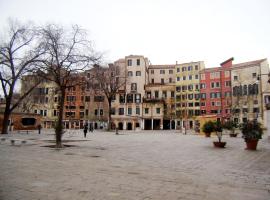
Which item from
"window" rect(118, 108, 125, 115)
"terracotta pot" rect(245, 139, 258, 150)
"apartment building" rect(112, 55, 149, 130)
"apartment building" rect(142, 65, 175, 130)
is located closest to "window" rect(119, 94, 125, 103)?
"apartment building" rect(112, 55, 149, 130)

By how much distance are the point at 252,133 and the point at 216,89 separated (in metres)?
55.7

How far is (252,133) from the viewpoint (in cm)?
1516

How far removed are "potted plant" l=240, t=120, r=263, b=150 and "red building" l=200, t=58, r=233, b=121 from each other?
5187 cm

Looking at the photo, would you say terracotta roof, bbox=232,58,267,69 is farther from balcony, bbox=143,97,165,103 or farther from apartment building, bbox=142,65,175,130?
balcony, bbox=143,97,165,103

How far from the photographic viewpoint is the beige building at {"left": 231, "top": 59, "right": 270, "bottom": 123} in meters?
60.0

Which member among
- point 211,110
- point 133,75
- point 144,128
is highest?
point 133,75

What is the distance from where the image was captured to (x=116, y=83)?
174 feet

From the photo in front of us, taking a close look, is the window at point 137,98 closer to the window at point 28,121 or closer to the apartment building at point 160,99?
the apartment building at point 160,99

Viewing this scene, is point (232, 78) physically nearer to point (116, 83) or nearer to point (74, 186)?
point (116, 83)

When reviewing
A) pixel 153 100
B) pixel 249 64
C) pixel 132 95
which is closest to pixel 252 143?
pixel 249 64

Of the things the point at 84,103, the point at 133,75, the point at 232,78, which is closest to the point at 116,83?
the point at 133,75

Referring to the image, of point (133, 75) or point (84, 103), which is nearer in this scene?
point (133, 75)

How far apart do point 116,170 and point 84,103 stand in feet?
232

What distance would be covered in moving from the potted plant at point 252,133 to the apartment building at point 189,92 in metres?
56.0
